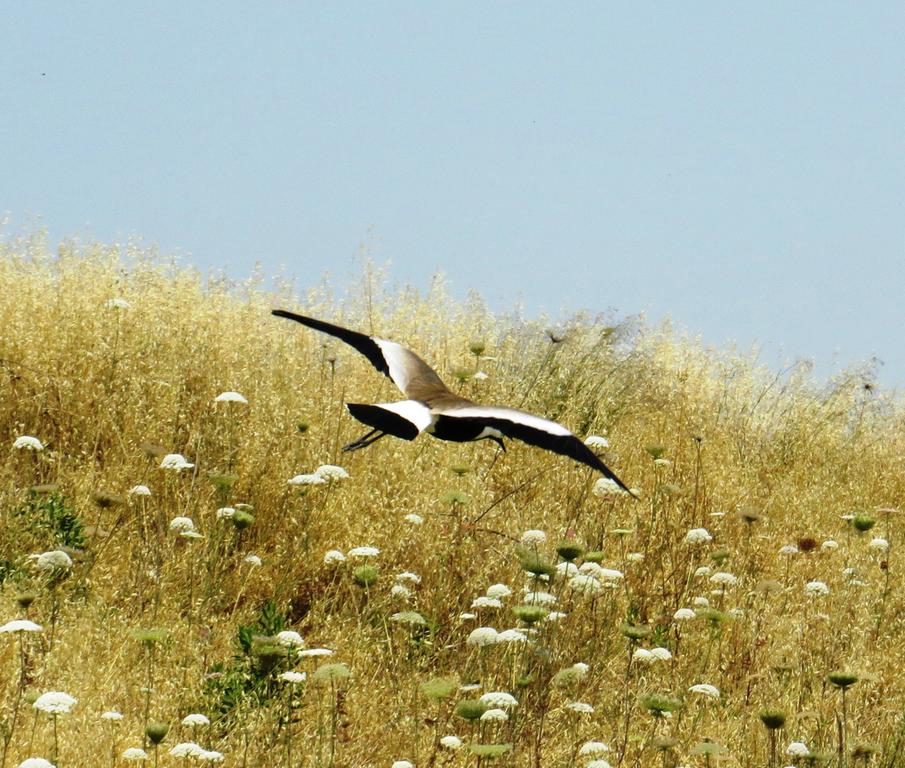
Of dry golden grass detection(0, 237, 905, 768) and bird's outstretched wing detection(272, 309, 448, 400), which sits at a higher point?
bird's outstretched wing detection(272, 309, 448, 400)

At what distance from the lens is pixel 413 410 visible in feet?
9.00

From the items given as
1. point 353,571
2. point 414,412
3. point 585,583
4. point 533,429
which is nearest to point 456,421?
point 414,412

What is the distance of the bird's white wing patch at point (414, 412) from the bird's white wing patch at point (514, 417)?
0.05 m

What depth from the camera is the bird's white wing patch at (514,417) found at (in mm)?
2512

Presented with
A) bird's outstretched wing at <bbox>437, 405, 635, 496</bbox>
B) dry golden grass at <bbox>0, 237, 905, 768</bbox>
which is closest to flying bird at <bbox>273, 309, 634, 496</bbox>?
bird's outstretched wing at <bbox>437, 405, 635, 496</bbox>

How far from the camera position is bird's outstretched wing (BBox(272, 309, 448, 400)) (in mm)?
3158

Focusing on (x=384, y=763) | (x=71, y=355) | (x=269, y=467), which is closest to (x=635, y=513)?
(x=269, y=467)

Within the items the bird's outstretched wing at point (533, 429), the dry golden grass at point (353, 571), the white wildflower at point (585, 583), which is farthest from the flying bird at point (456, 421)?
the white wildflower at point (585, 583)

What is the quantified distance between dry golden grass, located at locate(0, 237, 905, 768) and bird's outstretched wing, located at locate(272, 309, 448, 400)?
0.56m

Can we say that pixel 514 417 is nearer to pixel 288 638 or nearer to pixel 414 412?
pixel 414 412

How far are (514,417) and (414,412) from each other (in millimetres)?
267

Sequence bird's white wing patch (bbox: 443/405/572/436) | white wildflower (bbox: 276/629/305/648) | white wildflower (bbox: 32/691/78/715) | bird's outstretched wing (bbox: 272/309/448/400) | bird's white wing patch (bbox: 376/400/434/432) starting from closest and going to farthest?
1. white wildflower (bbox: 32/691/78/715)
2. bird's white wing patch (bbox: 443/405/572/436)
3. bird's white wing patch (bbox: 376/400/434/432)
4. white wildflower (bbox: 276/629/305/648)
5. bird's outstretched wing (bbox: 272/309/448/400)

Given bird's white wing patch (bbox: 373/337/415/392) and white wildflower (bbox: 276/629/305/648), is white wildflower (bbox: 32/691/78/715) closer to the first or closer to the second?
white wildflower (bbox: 276/629/305/648)

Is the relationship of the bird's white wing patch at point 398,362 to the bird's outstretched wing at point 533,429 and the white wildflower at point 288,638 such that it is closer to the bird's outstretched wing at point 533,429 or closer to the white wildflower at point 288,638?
the bird's outstretched wing at point 533,429
